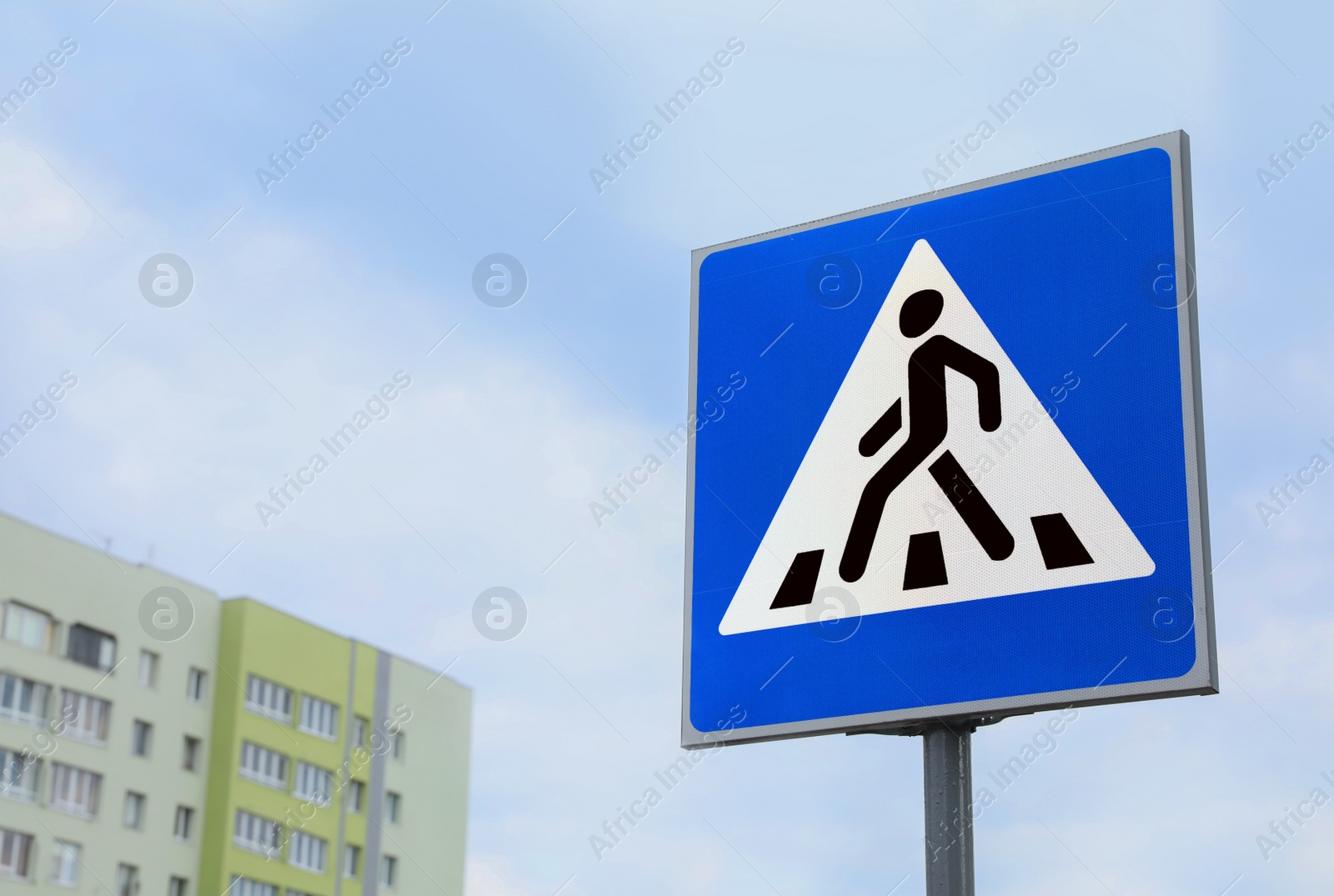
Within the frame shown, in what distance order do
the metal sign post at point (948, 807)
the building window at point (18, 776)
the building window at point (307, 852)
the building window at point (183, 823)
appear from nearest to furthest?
the metal sign post at point (948, 807)
the building window at point (18, 776)
the building window at point (183, 823)
the building window at point (307, 852)

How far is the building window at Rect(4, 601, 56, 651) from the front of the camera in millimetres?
50844

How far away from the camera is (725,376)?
12.8 ft

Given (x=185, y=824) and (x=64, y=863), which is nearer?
(x=64, y=863)

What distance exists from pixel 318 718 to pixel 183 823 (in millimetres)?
6792

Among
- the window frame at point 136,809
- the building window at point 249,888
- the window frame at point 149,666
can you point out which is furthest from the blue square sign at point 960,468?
the window frame at point 149,666

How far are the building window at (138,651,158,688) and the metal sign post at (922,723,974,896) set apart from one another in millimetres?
54147

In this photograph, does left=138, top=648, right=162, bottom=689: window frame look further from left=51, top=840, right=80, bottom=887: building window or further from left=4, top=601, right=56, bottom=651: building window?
left=51, top=840, right=80, bottom=887: building window

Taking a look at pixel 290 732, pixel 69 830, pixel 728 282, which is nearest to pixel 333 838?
pixel 290 732

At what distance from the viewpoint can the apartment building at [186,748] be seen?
1984 inches

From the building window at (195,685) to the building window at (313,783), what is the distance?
4.32 m

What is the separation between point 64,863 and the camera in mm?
49969

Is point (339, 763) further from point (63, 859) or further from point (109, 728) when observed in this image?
point (63, 859)

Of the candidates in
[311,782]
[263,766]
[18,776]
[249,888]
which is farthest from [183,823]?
[18,776]

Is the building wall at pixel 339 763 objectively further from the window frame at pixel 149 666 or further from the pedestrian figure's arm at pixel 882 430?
the pedestrian figure's arm at pixel 882 430
